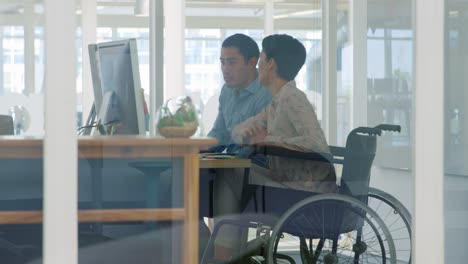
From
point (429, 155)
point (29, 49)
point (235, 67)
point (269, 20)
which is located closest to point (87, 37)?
point (29, 49)

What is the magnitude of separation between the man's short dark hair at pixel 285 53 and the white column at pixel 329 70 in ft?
0.29

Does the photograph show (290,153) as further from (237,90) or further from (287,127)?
(237,90)

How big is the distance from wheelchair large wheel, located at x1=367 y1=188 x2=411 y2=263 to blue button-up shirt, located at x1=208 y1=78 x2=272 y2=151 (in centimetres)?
53

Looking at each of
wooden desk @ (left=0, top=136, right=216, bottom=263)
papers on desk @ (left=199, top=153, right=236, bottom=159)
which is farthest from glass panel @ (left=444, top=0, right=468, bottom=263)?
wooden desk @ (left=0, top=136, right=216, bottom=263)

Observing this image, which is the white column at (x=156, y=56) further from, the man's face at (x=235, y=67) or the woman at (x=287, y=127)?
the woman at (x=287, y=127)

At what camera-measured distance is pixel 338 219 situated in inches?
141

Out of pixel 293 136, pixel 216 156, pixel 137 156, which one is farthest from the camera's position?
pixel 293 136

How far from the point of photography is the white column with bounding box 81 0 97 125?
3.06 meters

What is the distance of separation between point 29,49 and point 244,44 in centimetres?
80

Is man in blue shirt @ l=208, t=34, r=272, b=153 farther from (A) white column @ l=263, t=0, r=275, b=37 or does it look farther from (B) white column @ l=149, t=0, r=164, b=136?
(B) white column @ l=149, t=0, r=164, b=136

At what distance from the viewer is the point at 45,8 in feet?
9.89

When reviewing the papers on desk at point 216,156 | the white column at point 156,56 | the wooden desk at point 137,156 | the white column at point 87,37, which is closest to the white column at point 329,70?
the papers on desk at point 216,156

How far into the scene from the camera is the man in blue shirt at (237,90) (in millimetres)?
3373

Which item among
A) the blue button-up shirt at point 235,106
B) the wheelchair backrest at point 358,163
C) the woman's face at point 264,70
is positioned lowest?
the wheelchair backrest at point 358,163
